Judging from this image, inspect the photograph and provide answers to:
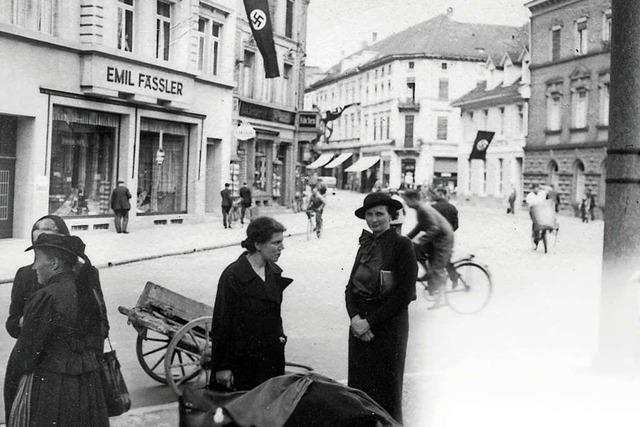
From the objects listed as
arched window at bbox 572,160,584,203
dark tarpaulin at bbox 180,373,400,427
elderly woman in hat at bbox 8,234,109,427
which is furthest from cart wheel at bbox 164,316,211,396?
arched window at bbox 572,160,584,203

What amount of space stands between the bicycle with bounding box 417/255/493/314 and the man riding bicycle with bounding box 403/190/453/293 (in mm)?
131

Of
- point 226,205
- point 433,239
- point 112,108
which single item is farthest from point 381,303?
point 226,205

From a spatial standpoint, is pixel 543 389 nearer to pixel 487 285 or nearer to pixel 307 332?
pixel 307 332

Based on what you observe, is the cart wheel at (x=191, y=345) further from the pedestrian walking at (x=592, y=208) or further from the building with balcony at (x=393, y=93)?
the pedestrian walking at (x=592, y=208)

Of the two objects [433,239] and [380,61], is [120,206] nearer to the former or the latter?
[380,61]

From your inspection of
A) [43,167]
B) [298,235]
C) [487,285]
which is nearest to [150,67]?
[298,235]

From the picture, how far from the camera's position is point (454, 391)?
5.78 m

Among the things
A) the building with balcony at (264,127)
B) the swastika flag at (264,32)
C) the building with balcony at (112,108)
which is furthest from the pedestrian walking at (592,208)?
the swastika flag at (264,32)

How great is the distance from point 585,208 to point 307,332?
23365 mm

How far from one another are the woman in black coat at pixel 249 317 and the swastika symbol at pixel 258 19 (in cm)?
432

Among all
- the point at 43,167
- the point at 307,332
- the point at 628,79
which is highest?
the point at 628,79

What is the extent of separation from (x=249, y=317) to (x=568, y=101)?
1261 inches

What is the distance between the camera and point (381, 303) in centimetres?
447

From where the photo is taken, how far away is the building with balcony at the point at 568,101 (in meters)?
30.4
